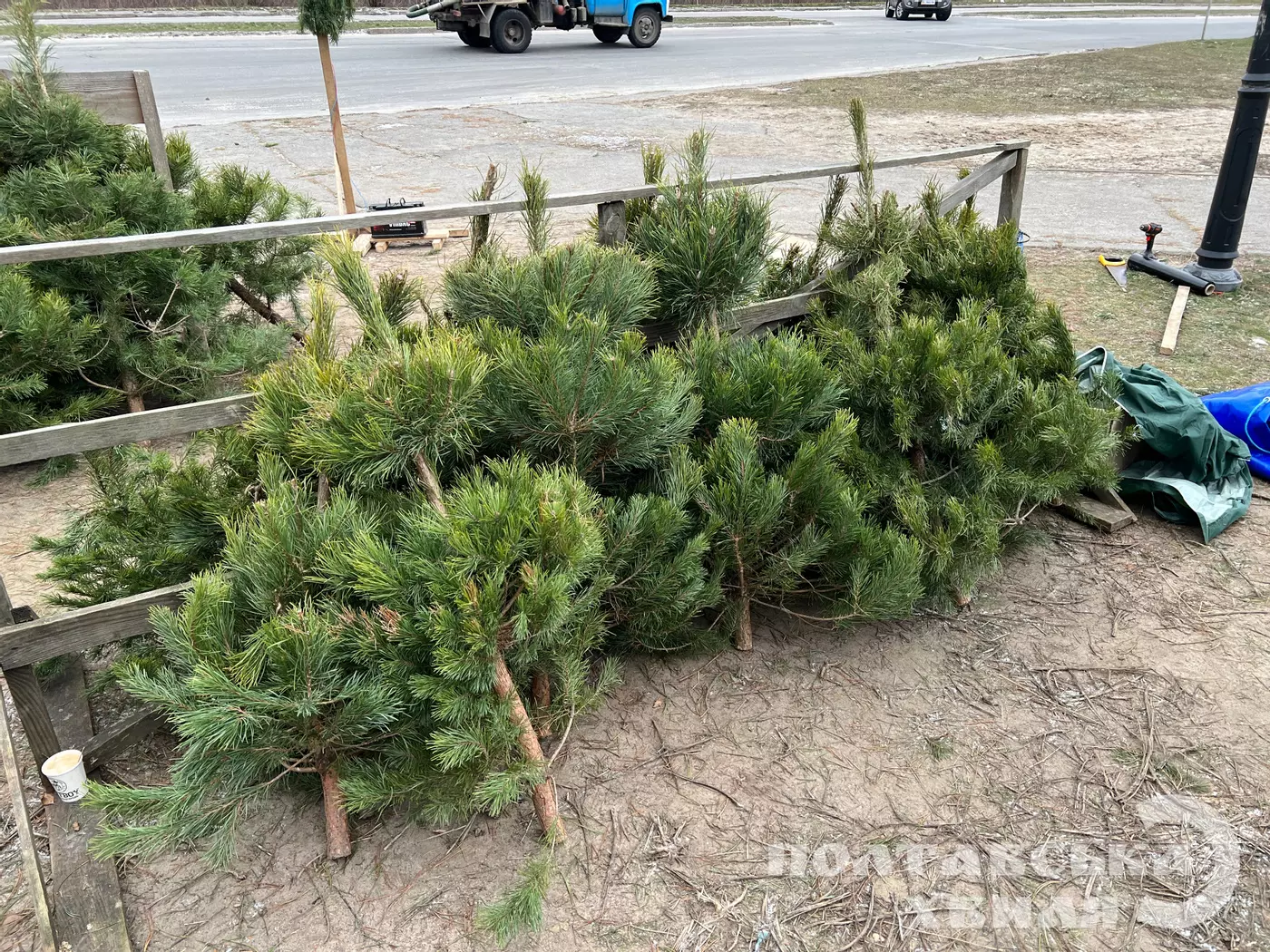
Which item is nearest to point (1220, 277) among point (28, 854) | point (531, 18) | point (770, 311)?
point (770, 311)

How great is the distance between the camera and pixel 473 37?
1880 centimetres

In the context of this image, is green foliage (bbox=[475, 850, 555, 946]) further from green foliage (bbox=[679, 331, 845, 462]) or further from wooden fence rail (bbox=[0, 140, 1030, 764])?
green foliage (bbox=[679, 331, 845, 462])

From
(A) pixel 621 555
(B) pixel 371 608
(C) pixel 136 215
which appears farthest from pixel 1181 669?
(C) pixel 136 215

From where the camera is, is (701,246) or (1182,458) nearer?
(701,246)

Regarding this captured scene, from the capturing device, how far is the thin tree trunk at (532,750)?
201cm

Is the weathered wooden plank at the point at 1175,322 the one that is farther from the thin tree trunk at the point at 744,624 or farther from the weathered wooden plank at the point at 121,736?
the weathered wooden plank at the point at 121,736

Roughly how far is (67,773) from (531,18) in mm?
18863

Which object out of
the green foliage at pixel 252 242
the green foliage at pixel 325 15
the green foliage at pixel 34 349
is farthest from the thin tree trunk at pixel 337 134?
the green foliage at pixel 34 349

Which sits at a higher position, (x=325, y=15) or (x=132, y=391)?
(x=325, y=15)

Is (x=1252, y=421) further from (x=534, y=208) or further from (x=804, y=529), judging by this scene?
(x=534, y=208)

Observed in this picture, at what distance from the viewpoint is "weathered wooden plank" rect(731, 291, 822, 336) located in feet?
11.3

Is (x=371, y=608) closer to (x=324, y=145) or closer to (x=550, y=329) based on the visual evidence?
(x=550, y=329)

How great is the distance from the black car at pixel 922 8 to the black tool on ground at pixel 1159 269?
2676cm

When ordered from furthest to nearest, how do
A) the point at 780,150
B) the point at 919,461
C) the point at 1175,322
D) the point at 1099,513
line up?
the point at 780,150 → the point at 1175,322 → the point at 1099,513 → the point at 919,461
